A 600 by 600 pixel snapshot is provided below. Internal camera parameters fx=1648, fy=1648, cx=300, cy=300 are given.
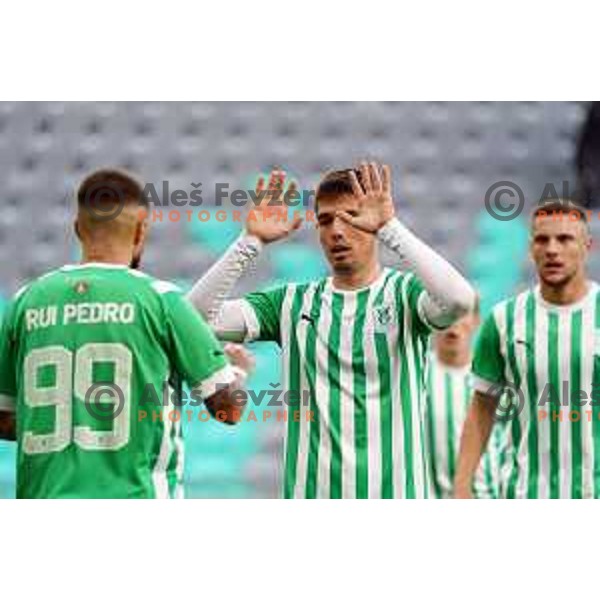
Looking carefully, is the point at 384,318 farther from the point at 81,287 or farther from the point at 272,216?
the point at 81,287

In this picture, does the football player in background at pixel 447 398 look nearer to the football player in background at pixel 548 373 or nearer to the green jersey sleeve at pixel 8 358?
the football player in background at pixel 548 373

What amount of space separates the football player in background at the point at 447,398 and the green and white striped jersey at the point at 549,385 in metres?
1.30

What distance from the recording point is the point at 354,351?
410 centimetres

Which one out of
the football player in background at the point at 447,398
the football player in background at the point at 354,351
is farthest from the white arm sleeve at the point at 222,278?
the football player in background at the point at 447,398

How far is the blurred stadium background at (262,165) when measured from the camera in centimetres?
680

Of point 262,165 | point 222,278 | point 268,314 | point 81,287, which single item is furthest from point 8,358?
point 262,165

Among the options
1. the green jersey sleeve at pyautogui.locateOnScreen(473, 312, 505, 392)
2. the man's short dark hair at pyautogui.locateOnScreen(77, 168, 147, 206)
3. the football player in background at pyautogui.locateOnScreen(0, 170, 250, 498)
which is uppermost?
the man's short dark hair at pyautogui.locateOnScreen(77, 168, 147, 206)

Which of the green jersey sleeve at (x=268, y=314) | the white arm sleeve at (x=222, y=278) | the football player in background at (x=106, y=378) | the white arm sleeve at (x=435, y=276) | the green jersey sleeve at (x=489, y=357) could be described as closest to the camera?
the football player in background at (x=106, y=378)

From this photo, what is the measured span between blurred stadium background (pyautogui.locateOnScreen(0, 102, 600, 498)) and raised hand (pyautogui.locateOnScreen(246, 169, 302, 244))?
8.20 ft

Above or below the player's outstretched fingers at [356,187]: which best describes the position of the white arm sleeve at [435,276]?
below

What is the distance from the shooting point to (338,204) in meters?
4.14

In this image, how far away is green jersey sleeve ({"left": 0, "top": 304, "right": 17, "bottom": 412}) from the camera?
3.78 m

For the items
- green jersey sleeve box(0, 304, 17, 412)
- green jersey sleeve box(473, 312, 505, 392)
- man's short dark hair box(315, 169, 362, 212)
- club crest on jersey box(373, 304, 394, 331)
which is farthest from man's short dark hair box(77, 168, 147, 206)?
green jersey sleeve box(473, 312, 505, 392)

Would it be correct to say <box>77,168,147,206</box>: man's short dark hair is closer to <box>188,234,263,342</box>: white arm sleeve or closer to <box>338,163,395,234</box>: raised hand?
<box>188,234,263,342</box>: white arm sleeve
